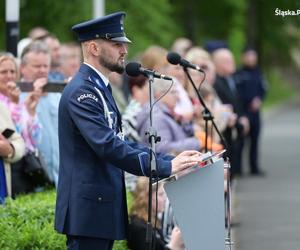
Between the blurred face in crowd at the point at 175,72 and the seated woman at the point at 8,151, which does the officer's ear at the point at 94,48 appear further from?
the blurred face in crowd at the point at 175,72

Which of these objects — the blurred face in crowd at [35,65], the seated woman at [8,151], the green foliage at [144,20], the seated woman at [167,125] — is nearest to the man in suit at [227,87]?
the seated woman at [167,125]

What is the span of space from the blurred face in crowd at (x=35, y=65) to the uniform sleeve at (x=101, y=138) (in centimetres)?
352

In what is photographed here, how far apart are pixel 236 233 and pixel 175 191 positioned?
5675 mm

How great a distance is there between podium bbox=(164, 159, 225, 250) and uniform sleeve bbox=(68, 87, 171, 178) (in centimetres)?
30

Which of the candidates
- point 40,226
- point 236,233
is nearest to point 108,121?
point 40,226

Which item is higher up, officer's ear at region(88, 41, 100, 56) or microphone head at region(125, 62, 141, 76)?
officer's ear at region(88, 41, 100, 56)

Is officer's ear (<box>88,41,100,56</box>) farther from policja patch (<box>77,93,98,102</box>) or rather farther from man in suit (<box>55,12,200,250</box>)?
policja patch (<box>77,93,98,102</box>)

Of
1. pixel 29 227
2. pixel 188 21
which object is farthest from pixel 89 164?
pixel 188 21

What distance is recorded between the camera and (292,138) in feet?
87.9

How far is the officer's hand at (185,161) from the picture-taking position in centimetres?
576

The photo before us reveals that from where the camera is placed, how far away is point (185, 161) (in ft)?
18.9

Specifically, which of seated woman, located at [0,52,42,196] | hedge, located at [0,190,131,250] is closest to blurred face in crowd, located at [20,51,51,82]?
seated woman, located at [0,52,42,196]

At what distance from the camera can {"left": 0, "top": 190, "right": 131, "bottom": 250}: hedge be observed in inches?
267

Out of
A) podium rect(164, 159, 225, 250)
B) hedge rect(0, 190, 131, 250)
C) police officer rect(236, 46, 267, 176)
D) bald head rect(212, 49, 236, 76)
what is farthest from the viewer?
police officer rect(236, 46, 267, 176)
